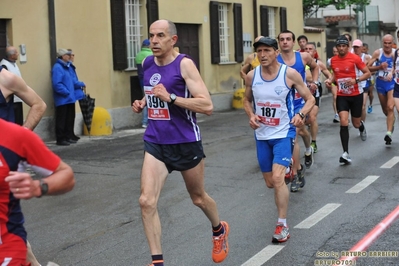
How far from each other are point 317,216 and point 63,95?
27.6 feet

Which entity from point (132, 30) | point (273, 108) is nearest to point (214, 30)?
point (132, 30)

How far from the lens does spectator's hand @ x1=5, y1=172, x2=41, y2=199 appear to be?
351 centimetres

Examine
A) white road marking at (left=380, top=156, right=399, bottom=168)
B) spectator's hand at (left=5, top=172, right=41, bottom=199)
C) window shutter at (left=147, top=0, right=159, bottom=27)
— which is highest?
window shutter at (left=147, top=0, right=159, bottom=27)

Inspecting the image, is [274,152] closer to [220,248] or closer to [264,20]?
[220,248]

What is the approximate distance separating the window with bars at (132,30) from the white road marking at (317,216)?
10869 mm

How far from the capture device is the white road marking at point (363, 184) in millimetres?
9766

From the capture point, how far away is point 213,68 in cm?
2336

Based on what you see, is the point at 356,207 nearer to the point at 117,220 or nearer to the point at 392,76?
the point at 117,220

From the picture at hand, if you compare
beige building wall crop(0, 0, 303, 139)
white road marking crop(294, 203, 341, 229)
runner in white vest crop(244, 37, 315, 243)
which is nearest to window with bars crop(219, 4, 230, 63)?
beige building wall crop(0, 0, 303, 139)

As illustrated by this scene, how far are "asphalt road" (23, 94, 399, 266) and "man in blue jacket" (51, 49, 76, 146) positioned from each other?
1.54 metres

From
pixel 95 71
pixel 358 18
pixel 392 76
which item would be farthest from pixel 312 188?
pixel 358 18

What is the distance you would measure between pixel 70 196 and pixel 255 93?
10.6 ft

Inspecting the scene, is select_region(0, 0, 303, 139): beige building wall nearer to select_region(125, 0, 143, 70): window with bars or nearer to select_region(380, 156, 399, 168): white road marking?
select_region(125, 0, 143, 70): window with bars

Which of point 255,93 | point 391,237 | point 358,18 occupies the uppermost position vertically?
point 358,18
